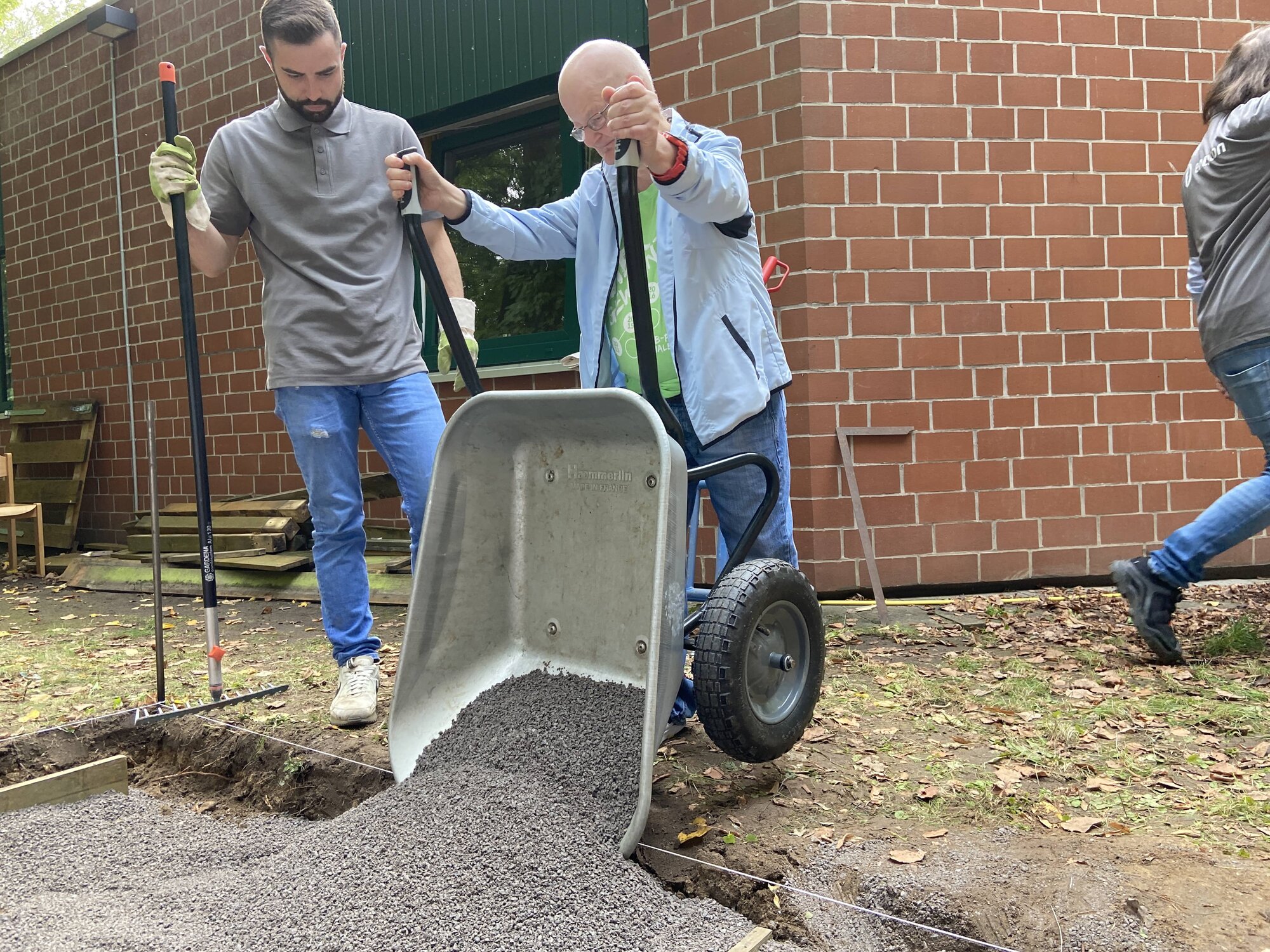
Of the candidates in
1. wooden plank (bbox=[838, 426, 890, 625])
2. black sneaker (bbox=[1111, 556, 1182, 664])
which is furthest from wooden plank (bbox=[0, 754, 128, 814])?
black sneaker (bbox=[1111, 556, 1182, 664])

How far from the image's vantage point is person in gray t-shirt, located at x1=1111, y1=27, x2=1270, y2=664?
11.6 ft

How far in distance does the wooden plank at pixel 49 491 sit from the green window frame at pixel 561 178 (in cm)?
434

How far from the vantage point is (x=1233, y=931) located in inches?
73.8

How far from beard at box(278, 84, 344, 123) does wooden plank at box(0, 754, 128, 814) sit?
6.81 feet

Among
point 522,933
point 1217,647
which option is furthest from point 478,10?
point 522,933

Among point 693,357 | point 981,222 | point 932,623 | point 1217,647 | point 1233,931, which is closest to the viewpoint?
point 1233,931

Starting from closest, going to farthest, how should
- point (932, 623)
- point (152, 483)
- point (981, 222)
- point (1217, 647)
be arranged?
point (152, 483)
point (1217, 647)
point (932, 623)
point (981, 222)

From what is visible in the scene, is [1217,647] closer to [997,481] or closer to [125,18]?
[997,481]

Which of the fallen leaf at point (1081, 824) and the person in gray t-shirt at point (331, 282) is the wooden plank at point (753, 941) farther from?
the person in gray t-shirt at point (331, 282)

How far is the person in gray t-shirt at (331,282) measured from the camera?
3.35m

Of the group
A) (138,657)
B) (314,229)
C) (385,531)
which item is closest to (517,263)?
(385,531)

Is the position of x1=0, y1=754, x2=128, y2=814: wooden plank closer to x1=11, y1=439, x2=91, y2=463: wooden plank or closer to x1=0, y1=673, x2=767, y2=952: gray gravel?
x1=0, y1=673, x2=767, y2=952: gray gravel

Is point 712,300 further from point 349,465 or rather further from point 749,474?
point 349,465

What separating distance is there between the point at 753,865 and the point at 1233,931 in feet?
2.99
